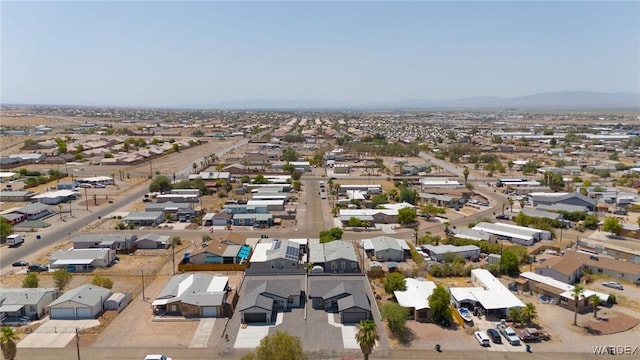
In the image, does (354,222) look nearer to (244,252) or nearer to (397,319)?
(244,252)

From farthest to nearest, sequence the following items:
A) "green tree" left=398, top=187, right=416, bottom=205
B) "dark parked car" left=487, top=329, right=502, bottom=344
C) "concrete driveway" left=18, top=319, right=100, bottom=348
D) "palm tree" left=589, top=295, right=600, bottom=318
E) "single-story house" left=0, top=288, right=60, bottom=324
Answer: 1. "green tree" left=398, top=187, right=416, bottom=205
2. "palm tree" left=589, top=295, right=600, bottom=318
3. "single-story house" left=0, top=288, right=60, bottom=324
4. "dark parked car" left=487, top=329, right=502, bottom=344
5. "concrete driveway" left=18, top=319, right=100, bottom=348

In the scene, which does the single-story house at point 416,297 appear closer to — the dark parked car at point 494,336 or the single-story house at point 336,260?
the dark parked car at point 494,336

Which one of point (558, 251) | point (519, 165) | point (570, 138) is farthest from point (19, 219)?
point (570, 138)

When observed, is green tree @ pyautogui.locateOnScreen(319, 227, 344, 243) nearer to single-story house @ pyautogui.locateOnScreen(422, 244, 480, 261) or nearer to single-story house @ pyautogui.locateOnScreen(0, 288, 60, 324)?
single-story house @ pyautogui.locateOnScreen(422, 244, 480, 261)

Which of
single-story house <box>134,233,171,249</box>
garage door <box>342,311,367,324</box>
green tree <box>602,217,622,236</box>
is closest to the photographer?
garage door <box>342,311,367,324</box>

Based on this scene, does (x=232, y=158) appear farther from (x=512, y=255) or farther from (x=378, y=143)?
(x=512, y=255)

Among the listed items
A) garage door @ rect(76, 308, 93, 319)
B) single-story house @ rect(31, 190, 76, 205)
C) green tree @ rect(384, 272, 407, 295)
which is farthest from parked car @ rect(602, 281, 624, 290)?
single-story house @ rect(31, 190, 76, 205)

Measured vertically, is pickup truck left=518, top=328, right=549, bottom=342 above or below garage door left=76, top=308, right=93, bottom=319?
below
